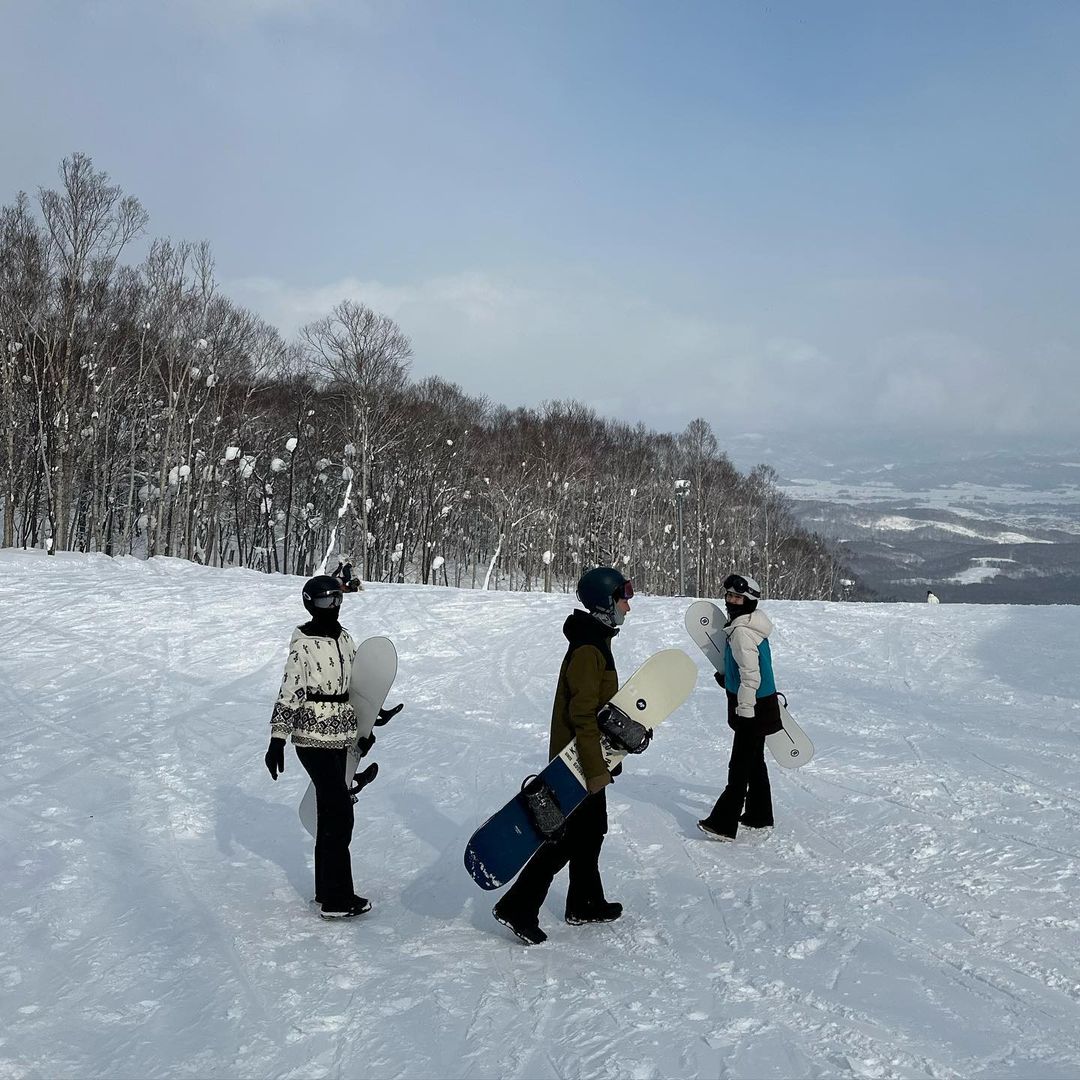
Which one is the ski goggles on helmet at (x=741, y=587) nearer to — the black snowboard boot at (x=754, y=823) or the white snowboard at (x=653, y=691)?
the white snowboard at (x=653, y=691)

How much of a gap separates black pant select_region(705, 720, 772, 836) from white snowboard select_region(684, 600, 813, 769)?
2.32 ft

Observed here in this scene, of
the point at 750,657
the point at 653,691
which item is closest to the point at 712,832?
the point at 750,657

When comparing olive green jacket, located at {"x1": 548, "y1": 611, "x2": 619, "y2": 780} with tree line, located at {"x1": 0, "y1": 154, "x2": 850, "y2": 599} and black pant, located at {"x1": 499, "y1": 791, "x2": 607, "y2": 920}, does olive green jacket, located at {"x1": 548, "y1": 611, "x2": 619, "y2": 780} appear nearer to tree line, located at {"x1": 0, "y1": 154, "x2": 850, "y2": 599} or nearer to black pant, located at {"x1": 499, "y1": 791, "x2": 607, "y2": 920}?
black pant, located at {"x1": 499, "y1": 791, "x2": 607, "y2": 920}

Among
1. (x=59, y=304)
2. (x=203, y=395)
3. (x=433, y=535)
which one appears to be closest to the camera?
(x=59, y=304)

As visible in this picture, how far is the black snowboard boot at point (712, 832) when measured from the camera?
22.0 ft

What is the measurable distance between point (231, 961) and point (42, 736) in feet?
22.4

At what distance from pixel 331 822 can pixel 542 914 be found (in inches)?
55.4

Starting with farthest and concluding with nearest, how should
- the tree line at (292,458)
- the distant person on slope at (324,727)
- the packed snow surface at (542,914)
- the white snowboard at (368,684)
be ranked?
the tree line at (292,458) → the white snowboard at (368,684) → the distant person on slope at (324,727) → the packed snow surface at (542,914)

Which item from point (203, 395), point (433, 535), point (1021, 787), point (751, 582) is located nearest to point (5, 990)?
point (751, 582)

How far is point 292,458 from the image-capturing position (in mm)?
46000

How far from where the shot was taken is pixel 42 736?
33.5 ft

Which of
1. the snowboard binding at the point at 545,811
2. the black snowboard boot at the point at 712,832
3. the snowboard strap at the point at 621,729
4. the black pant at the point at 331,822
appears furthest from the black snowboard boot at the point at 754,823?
the black pant at the point at 331,822

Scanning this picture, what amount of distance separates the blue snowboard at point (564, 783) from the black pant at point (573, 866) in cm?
8

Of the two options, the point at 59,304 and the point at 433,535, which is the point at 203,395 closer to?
the point at 59,304
